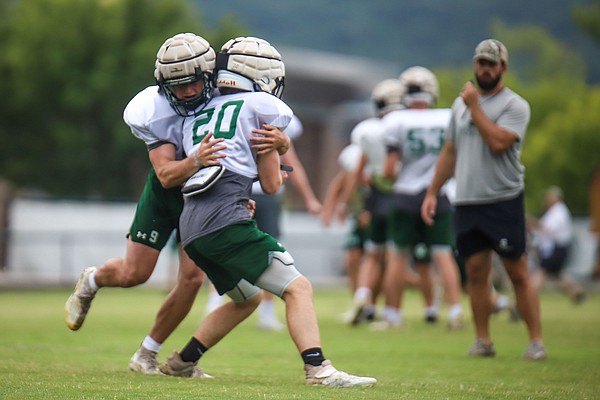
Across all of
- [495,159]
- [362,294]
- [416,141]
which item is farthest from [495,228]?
[362,294]

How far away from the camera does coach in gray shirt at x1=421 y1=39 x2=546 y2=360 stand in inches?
367

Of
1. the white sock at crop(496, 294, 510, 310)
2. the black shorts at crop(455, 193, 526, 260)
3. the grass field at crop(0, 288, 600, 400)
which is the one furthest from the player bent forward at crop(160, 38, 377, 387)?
the white sock at crop(496, 294, 510, 310)

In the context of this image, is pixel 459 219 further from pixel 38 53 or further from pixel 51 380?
pixel 38 53

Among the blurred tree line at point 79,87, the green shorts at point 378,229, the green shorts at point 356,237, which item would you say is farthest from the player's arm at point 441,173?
the blurred tree line at point 79,87

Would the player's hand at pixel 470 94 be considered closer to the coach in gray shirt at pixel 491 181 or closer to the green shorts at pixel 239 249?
the coach in gray shirt at pixel 491 181

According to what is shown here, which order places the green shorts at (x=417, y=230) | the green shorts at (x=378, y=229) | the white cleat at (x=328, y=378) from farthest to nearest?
the green shorts at (x=378, y=229) < the green shorts at (x=417, y=230) < the white cleat at (x=328, y=378)

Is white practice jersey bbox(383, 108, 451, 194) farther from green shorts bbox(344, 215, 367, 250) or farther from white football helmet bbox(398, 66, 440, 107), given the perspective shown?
green shorts bbox(344, 215, 367, 250)

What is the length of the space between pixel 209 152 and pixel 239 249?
1.87 feet

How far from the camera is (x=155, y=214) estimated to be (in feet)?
25.1

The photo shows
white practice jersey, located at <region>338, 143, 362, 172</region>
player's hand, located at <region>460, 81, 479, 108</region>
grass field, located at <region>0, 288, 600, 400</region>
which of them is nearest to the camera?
grass field, located at <region>0, 288, 600, 400</region>

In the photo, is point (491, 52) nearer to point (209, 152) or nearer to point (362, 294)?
point (209, 152)

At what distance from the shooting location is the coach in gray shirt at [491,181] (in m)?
9.31

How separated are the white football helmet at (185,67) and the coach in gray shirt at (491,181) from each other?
8.79 ft

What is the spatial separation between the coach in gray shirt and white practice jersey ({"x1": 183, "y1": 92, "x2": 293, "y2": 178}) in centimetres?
253
